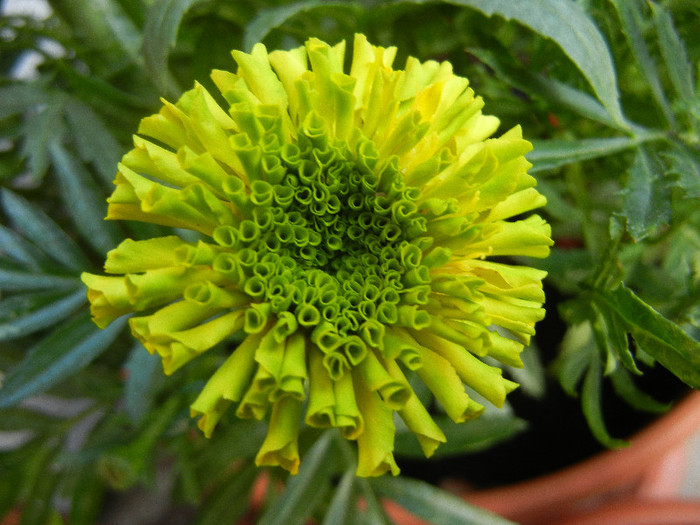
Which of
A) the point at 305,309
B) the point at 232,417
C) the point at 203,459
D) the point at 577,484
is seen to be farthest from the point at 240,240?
the point at 577,484

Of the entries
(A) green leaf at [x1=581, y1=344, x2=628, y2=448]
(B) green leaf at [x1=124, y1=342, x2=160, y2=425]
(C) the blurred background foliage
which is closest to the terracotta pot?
(C) the blurred background foliage

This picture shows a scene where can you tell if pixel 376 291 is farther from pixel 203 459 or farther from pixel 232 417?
pixel 203 459

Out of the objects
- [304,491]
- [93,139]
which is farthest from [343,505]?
[93,139]

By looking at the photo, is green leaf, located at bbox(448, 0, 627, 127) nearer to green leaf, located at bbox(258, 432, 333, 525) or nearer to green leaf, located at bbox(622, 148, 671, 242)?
green leaf, located at bbox(622, 148, 671, 242)

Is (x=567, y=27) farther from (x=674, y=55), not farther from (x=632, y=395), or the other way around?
(x=632, y=395)

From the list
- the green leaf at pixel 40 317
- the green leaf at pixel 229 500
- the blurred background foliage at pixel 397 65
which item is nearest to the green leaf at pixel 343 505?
the blurred background foliage at pixel 397 65
